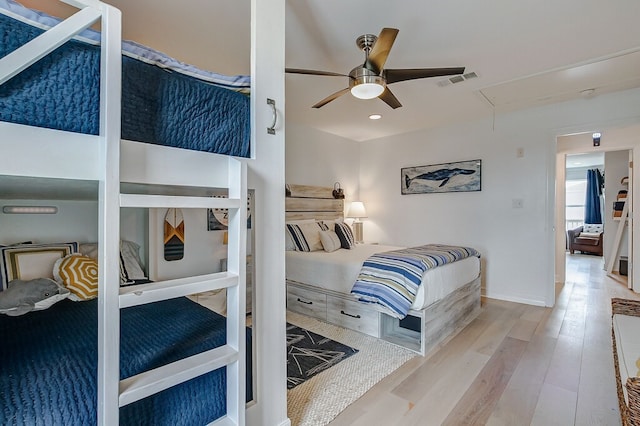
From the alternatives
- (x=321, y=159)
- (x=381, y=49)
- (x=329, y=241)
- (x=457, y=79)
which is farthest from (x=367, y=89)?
(x=321, y=159)

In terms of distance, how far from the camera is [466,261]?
3049 mm

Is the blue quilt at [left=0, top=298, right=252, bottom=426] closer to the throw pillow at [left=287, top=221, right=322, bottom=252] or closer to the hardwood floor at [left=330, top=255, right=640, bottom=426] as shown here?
the hardwood floor at [left=330, top=255, right=640, bottom=426]

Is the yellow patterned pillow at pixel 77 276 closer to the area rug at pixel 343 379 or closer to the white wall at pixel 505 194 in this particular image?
the area rug at pixel 343 379

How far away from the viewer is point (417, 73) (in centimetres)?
214

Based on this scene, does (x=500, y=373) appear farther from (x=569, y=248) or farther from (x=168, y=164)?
(x=569, y=248)

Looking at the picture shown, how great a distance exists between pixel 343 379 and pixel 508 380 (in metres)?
1.09

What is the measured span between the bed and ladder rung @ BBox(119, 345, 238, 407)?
1.67m

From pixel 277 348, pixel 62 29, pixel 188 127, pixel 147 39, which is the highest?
pixel 147 39

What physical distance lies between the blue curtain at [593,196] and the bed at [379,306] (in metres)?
7.43

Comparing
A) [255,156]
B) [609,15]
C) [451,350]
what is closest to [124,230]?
[255,156]

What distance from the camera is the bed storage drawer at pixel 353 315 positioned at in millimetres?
2660

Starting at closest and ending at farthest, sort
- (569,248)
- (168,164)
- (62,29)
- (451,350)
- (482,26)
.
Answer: (62,29)
(168,164)
(482,26)
(451,350)
(569,248)

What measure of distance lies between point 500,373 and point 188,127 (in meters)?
2.43

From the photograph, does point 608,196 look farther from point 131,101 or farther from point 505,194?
point 131,101
